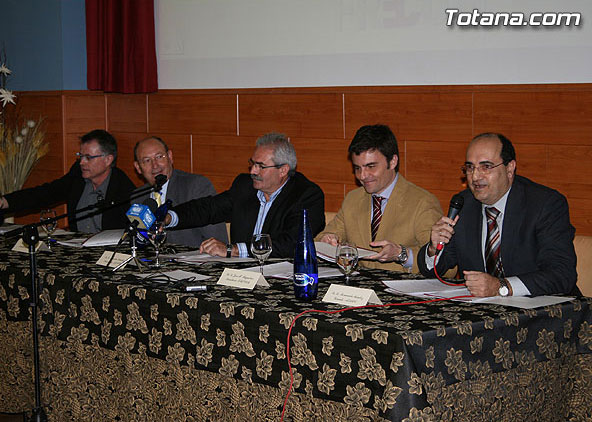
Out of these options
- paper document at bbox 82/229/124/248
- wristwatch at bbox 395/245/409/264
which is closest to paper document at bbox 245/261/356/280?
wristwatch at bbox 395/245/409/264

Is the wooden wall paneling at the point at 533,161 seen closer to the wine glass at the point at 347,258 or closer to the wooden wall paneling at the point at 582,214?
the wooden wall paneling at the point at 582,214

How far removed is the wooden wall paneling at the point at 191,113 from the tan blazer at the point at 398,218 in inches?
88.9

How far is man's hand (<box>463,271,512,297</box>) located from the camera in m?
2.73

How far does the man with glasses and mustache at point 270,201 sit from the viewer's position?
4188 mm

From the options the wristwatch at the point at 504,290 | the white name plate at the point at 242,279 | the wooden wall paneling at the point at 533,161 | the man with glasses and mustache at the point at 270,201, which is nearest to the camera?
the wristwatch at the point at 504,290

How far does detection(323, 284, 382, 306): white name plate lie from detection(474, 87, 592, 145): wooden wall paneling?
91.3 inches

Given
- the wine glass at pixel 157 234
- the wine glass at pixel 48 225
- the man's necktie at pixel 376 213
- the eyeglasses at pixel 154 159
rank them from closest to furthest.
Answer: the wine glass at pixel 157 234, the man's necktie at pixel 376 213, the wine glass at pixel 48 225, the eyeglasses at pixel 154 159

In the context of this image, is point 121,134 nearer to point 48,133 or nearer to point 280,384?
point 48,133

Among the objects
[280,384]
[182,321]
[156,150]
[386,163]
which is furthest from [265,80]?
[280,384]

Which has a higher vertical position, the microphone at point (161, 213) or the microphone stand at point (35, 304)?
the microphone at point (161, 213)

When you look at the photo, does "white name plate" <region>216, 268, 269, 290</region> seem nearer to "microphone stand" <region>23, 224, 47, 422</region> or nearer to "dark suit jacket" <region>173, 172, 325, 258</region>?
"microphone stand" <region>23, 224, 47, 422</region>

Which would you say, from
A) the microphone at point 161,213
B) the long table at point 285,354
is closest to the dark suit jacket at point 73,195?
the microphone at point 161,213

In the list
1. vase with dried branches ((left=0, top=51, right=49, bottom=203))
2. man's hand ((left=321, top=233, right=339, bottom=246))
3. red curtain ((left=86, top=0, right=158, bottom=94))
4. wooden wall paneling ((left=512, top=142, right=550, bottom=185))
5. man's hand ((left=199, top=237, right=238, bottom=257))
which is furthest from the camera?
red curtain ((left=86, top=0, right=158, bottom=94))

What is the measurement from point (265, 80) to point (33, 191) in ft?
6.00
